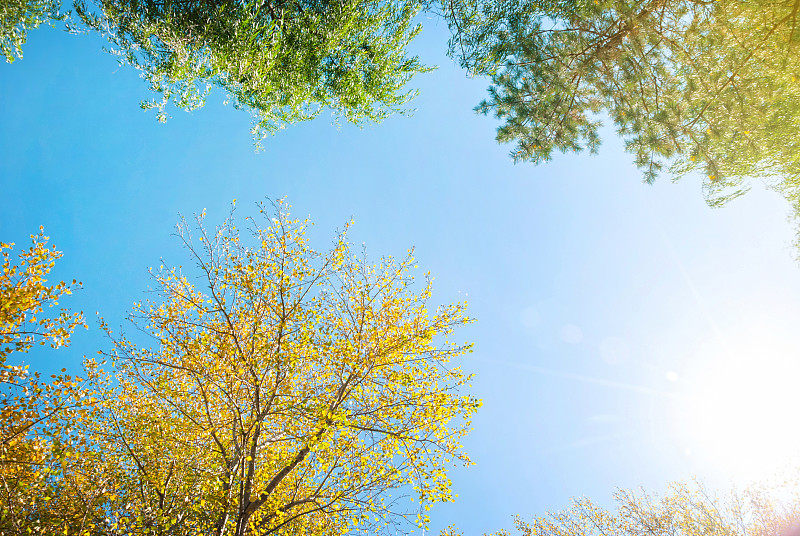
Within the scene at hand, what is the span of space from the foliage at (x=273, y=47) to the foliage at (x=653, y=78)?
6.11 feet

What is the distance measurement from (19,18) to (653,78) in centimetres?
1128

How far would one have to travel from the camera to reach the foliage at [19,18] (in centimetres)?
536

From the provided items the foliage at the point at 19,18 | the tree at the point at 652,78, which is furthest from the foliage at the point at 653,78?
the foliage at the point at 19,18

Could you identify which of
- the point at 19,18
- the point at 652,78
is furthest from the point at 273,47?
the point at 652,78

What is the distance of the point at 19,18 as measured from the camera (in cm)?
548

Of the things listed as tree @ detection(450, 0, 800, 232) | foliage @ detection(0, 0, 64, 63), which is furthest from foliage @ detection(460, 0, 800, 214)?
foliage @ detection(0, 0, 64, 63)

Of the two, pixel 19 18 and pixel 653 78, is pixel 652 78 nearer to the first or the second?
pixel 653 78

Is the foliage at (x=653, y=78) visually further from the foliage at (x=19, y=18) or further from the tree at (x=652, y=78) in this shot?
the foliage at (x=19, y=18)

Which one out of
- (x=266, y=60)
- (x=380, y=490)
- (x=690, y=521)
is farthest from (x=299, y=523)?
(x=690, y=521)

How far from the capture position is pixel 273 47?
244 inches

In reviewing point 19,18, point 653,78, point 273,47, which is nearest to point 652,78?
point 653,78

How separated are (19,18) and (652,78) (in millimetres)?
11269

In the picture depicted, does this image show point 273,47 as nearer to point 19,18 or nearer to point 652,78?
point 19,18

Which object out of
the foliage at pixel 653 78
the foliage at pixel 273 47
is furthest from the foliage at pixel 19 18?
the foliage at pixel 653 78
